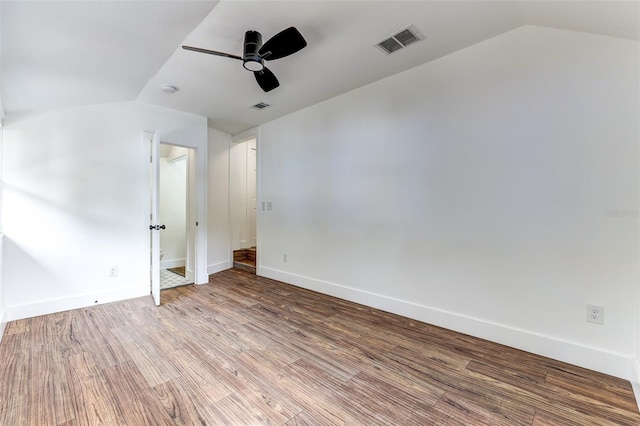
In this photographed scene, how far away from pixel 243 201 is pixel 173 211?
1.39m

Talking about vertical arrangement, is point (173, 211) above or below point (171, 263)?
above

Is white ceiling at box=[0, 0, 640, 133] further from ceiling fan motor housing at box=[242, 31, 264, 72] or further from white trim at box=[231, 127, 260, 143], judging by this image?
white trim at box=[231, 127, 260, 143]

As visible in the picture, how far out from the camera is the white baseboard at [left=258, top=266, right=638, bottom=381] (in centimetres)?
187

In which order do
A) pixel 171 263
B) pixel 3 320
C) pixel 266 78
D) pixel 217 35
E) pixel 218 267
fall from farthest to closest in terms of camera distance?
pixel 171 263 < pixel 218 267 < pixel 3 320 < pixel 266 78 < pixel 217 35

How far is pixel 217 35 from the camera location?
2.10 meters

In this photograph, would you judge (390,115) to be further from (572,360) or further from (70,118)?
(70,118)

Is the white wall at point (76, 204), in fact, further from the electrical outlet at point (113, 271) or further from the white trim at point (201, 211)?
the white trim at point (201, 211)

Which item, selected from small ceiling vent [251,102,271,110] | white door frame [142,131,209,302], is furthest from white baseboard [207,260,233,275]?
small ceiling vent [251,102,271,110]

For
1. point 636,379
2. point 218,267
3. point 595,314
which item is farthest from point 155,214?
point 636,379

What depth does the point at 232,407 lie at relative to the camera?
157 centimetres

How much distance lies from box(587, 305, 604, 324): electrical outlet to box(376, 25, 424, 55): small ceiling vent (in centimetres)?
242

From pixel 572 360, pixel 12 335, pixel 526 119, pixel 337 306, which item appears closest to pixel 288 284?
pixel 337 306

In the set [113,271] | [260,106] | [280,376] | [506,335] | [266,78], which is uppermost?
[260,106]

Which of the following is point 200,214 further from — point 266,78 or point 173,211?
point 266,78
